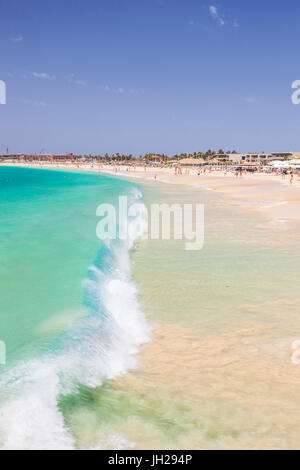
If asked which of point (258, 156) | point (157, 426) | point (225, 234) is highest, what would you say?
point (258, 156)

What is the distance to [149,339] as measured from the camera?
6.23 metres

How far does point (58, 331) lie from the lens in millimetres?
6469

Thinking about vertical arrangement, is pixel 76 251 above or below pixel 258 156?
below

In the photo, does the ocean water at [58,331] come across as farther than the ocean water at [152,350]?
Yes

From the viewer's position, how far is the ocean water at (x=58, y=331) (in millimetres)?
4164

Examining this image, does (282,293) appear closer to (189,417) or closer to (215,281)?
(215,281)

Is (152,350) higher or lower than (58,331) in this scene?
lower

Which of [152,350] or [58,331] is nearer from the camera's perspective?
[152,350]

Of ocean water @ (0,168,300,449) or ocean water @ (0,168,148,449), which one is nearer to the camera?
ocean water @ (0,168,300,449)

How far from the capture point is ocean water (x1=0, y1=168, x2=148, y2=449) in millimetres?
4164

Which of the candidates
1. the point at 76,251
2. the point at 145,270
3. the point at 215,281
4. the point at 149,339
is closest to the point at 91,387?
the point at 149,339

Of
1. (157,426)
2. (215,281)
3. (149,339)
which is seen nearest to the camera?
(157,426)

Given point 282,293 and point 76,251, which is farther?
point 76,251

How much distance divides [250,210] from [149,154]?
7028 inches
